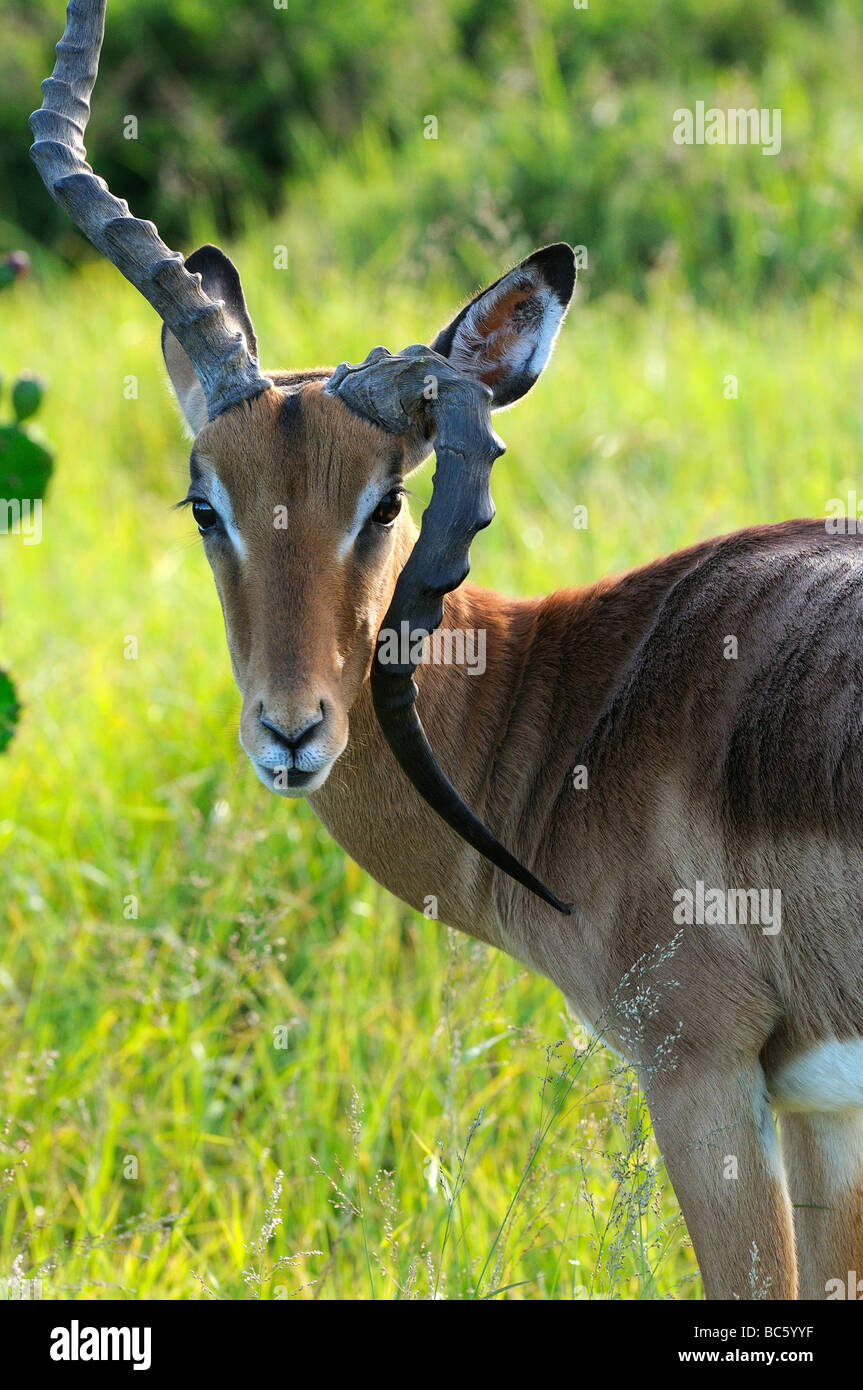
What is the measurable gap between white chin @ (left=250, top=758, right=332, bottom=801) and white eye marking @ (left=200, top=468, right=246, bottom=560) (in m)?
0.46

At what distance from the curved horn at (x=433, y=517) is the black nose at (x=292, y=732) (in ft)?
0.42

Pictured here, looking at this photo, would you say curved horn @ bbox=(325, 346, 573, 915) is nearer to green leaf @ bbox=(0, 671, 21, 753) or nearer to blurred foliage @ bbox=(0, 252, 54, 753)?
blurred foliage @ bbox=(0, 252, 54, 753)

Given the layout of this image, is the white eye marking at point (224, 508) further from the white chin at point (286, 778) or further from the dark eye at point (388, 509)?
the white chin at point (286, 778)

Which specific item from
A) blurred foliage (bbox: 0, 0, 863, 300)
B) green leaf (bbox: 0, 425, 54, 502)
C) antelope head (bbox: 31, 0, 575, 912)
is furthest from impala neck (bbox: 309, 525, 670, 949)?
blurred foliage (bbox: 0, 0, 863, 300)

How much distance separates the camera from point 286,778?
9.16 feet

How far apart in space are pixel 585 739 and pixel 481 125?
361 inches

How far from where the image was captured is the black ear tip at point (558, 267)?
3.31 meters

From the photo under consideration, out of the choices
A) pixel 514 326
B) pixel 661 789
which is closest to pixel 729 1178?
pixel 661 789

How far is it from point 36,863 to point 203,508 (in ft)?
8.14

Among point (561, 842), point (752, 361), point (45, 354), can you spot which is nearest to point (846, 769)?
point (561, 842)

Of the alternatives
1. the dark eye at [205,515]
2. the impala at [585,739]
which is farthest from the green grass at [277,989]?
the dark eye at [205,515]

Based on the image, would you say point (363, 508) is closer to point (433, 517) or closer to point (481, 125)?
point (433, 517)
